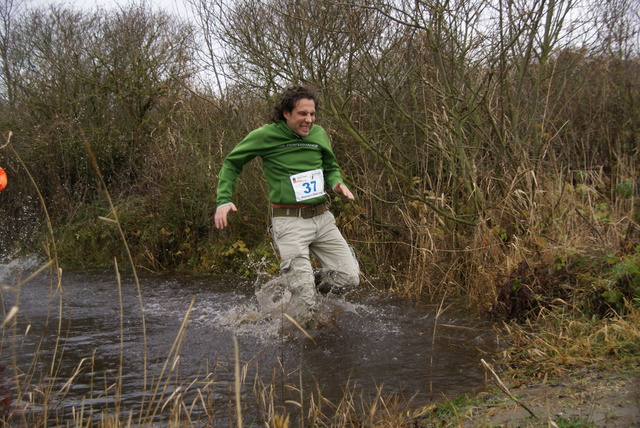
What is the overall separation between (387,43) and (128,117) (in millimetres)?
7183

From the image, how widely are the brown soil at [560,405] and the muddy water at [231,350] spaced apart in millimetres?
349

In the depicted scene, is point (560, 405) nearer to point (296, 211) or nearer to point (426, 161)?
point (296, 211)

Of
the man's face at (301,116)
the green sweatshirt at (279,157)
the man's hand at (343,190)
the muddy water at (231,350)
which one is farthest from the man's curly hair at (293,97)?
the muddy water at (231,350)

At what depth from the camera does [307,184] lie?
5207 millimetres

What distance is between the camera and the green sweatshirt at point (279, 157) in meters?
5.20

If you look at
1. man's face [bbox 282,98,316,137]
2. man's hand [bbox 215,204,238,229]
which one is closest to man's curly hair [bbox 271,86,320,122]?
man's face [bbox 282,98,316,137]

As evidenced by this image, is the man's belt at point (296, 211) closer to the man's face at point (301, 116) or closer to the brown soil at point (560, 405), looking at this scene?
the man's face at point (301, 116)

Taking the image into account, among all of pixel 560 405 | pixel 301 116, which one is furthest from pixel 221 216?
pixel 560 405

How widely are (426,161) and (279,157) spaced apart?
2.89 meters

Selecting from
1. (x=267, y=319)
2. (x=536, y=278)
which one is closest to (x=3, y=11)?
(x=267, y=319)

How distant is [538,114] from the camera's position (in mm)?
7695

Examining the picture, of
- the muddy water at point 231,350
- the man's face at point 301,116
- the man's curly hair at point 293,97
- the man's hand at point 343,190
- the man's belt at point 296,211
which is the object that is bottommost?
the muddy water at point 231,350

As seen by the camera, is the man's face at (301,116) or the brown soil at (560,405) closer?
the brown soil at (560,405)

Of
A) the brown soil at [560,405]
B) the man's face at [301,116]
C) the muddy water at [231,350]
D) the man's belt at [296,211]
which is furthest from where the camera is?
the man's belt at [296,211]
